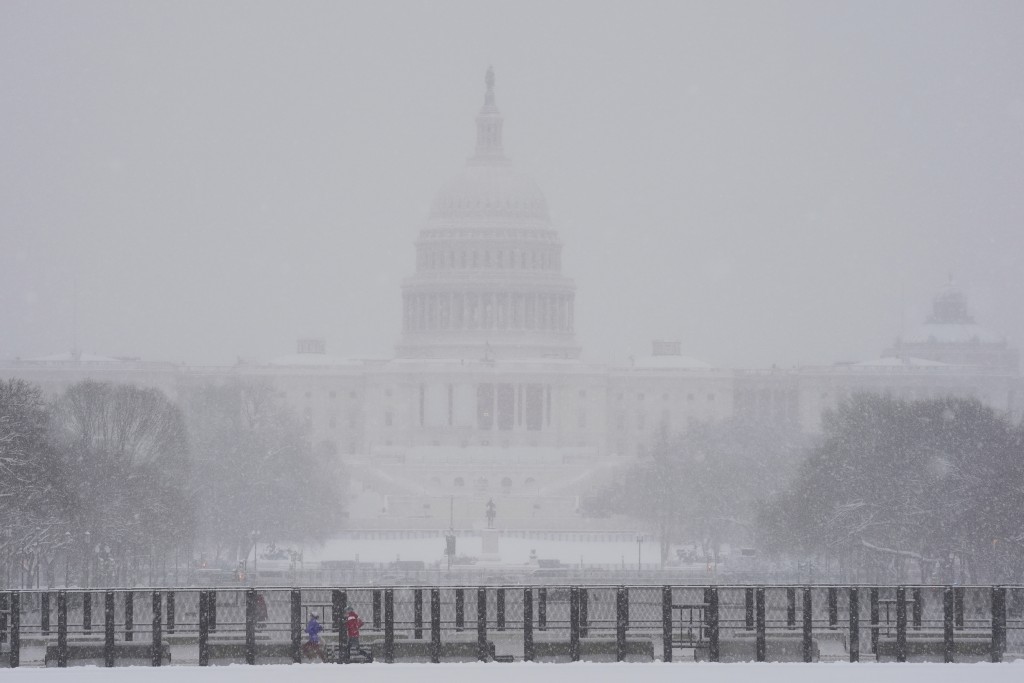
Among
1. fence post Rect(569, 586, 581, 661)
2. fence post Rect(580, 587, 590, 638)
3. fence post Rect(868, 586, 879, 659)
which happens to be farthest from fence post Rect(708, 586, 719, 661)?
fence post Rect(868, 586, 879, 659)

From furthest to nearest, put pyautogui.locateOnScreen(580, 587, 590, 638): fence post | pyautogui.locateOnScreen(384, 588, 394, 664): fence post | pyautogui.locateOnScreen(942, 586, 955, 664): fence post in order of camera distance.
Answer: pyautogui.locateOnScreen(580, 587, 590, 638): fence post < pyautogui.locateOnScreen(384, 588, 394, 664): fence post < pyautogui.locateOnScreen(942, 586, 955, 664): fence post

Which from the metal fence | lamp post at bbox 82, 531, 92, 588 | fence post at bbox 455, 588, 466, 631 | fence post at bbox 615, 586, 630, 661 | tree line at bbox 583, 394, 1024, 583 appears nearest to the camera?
the metal fence

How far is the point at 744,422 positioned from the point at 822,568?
42541 millimetres

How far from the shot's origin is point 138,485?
10794 cm

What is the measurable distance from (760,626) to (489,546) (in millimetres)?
65673

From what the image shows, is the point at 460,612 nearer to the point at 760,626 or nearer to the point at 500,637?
the point at 500,637

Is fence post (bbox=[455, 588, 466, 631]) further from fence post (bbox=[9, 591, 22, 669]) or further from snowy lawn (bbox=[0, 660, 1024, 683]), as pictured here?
fence post (bbox=[9, 591, 22, 669])

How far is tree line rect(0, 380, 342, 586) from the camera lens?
94.8 metres

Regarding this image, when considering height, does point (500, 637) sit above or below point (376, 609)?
below

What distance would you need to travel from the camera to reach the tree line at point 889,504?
324ft

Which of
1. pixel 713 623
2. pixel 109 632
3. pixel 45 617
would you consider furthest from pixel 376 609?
pixel 713 623

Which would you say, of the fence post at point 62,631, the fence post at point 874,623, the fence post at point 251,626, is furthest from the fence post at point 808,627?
the fence post at point 62,631

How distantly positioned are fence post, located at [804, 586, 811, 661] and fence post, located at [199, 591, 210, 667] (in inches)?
505

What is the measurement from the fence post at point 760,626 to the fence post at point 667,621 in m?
1.89
